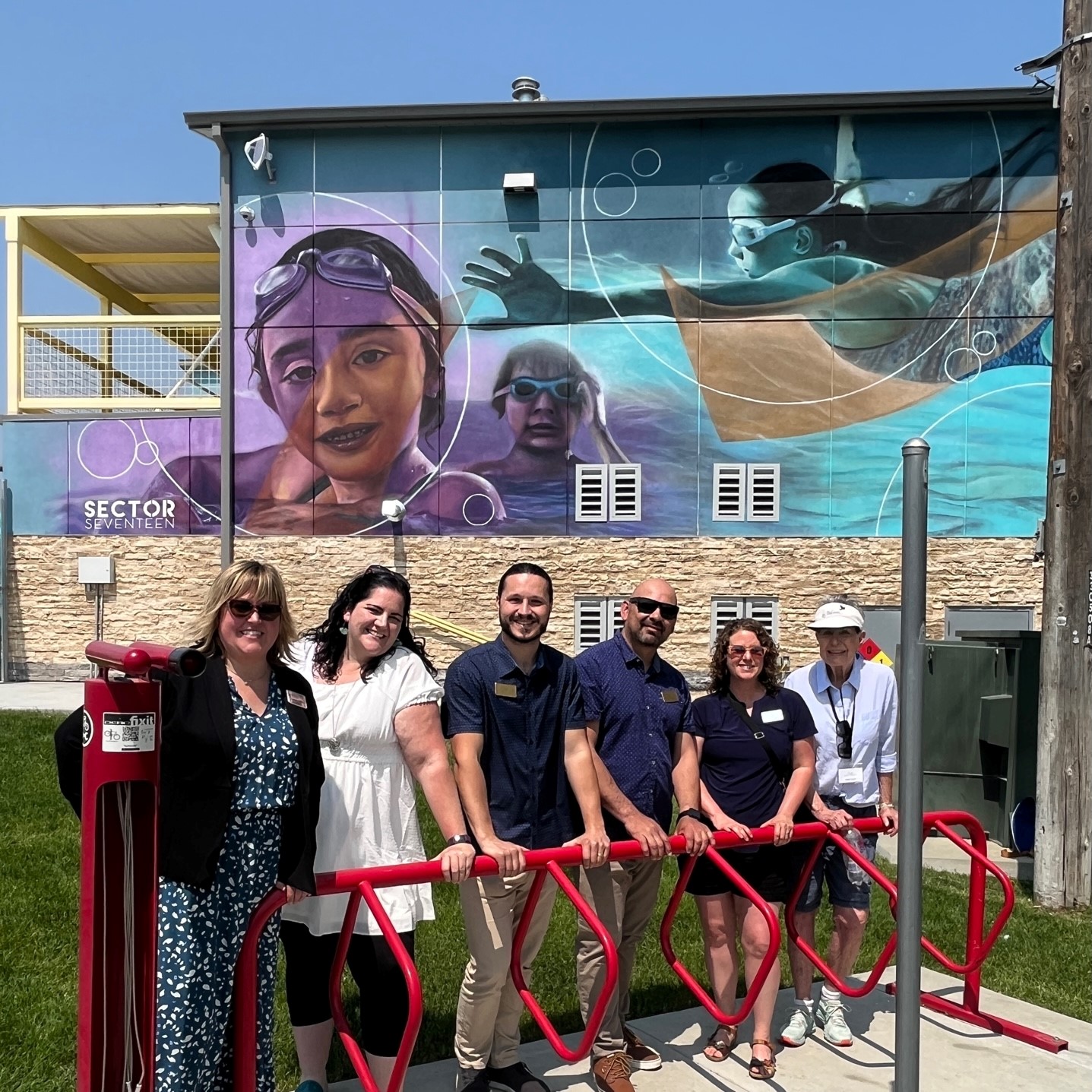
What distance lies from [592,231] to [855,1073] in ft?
56.7

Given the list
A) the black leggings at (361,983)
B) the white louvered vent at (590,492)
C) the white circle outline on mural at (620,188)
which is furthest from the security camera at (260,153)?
the black leggings at (361,983)

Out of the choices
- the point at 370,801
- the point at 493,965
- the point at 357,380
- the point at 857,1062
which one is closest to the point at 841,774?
the point at 857,1062

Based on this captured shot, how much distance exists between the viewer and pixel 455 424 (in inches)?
792

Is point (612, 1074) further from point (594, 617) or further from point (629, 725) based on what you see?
point (594, 617)

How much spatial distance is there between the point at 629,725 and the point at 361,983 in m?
1.47

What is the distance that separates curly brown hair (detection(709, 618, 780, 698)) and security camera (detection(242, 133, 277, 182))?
17752mm

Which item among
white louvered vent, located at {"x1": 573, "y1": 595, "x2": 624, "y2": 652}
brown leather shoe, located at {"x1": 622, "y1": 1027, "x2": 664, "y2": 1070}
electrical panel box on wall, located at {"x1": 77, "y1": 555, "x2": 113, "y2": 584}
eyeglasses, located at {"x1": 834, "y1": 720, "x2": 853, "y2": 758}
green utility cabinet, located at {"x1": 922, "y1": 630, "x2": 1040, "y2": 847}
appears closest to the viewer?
brown leather shoe, located at {"x1": 622, "y1": 1027, "x2": 664, "y2": 1070}

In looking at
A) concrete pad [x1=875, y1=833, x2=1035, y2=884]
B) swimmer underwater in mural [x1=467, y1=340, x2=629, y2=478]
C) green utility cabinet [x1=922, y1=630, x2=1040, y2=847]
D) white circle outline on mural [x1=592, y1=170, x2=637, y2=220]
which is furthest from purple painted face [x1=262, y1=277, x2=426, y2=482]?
concrete pad [x1=875, y1=833, x2=1035, y2=884]

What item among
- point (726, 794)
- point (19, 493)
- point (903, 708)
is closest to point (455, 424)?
point (19, 493)

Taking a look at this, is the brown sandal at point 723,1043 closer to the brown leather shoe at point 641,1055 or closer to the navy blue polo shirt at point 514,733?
the brown leather shoe at point 641,1055

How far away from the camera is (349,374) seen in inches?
795

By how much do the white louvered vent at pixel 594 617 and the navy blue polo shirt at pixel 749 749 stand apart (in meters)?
15.1

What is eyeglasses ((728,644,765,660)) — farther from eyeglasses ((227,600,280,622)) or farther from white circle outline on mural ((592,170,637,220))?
white circle outline on mural ((592,170,637,220))

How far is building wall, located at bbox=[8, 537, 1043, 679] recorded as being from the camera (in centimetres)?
1961
